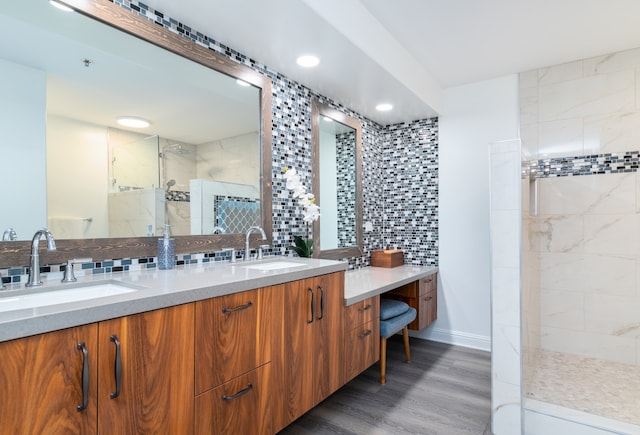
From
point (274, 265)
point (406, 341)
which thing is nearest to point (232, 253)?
point (274, 265)

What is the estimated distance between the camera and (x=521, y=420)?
1925mm

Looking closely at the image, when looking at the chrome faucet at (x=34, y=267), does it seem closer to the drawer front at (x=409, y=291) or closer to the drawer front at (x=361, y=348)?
the drawer front at (x=361, y=348)

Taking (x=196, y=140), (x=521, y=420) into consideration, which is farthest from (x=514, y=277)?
(x=196, y=140)

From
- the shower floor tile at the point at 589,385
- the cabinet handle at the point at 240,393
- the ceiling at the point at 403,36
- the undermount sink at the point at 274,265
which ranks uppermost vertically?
the ceiling at the point at 403,36

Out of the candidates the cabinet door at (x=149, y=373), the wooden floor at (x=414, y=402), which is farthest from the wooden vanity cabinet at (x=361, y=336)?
the cabinet door at (x=149, y=373)

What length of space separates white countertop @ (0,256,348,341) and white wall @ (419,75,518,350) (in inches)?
73.0

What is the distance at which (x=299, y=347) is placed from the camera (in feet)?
5.69

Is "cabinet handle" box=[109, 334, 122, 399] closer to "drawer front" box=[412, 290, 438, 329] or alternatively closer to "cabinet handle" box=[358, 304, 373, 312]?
"cabinet handle" box=[358, 304, 373, 312]

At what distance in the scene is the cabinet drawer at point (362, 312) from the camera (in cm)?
215

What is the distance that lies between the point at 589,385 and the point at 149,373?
2689 mm

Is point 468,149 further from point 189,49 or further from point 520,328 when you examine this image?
point 189,49

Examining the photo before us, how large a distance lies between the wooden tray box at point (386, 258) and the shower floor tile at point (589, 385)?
1.39 meters

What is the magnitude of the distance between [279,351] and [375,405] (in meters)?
1.04

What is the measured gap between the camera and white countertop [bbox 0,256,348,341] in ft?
2.88
